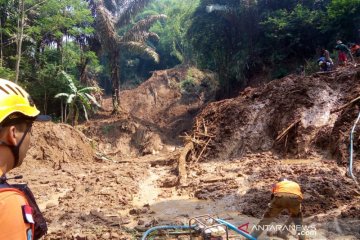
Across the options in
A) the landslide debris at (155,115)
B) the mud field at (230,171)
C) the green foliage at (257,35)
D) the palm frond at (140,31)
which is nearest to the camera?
the mud field at (230,171)

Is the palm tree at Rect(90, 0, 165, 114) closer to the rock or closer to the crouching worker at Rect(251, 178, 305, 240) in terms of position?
the rock

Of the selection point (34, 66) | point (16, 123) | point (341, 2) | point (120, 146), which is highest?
point (341, 2)

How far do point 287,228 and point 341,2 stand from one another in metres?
15.7

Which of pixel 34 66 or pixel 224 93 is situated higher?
pixel 34 66

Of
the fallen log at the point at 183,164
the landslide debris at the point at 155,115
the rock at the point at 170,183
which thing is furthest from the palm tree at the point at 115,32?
the rock at the point at 170,183

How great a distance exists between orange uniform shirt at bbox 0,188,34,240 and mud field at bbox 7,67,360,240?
416 cm

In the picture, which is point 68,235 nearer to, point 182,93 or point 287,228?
point 287,228

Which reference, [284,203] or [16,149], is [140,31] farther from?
[16,149]

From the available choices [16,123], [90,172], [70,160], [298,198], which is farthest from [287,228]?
[70,160]

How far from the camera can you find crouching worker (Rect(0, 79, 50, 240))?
1180mm

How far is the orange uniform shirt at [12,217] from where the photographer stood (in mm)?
1153

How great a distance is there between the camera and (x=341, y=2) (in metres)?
16.7

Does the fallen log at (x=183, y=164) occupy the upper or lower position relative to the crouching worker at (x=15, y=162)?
lower

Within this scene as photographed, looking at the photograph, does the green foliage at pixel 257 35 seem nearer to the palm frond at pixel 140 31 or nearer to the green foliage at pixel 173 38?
the palm frond at pixel 140 31
